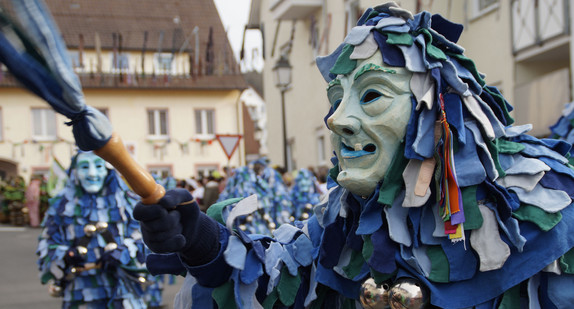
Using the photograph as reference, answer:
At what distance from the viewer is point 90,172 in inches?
228

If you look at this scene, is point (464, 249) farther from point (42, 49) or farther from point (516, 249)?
point (42, 49)

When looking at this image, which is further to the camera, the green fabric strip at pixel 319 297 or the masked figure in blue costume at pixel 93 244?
the masked figure in blue costume at pixel 93 244

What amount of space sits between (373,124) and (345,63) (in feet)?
0.85

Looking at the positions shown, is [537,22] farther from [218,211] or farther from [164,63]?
[164,63]

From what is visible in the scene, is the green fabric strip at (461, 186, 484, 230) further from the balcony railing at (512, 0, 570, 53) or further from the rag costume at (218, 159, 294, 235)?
the balcony railing at (512, 0, 570, 53)

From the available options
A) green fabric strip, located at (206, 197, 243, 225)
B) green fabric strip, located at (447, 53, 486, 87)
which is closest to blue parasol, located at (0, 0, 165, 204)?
green fabric strip, located at (206, 197, 243, 225)

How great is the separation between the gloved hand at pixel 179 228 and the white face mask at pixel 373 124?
1.54 ft

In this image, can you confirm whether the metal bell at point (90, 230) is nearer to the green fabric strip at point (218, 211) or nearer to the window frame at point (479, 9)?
the green fabric strip at point (218, 211)

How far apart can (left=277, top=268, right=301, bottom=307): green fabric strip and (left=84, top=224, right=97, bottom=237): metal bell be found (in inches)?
140

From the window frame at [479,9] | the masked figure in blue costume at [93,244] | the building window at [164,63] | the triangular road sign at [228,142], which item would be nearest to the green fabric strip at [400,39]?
the masked figure in blue costume at [93,244]

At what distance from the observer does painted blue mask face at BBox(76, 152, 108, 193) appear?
228 inches

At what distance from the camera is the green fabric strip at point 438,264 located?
2.20 metres

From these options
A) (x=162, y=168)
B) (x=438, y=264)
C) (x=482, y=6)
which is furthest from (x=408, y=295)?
(x=162, y=168)

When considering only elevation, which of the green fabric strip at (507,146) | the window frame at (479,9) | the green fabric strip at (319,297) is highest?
the window frame at (479,9)
